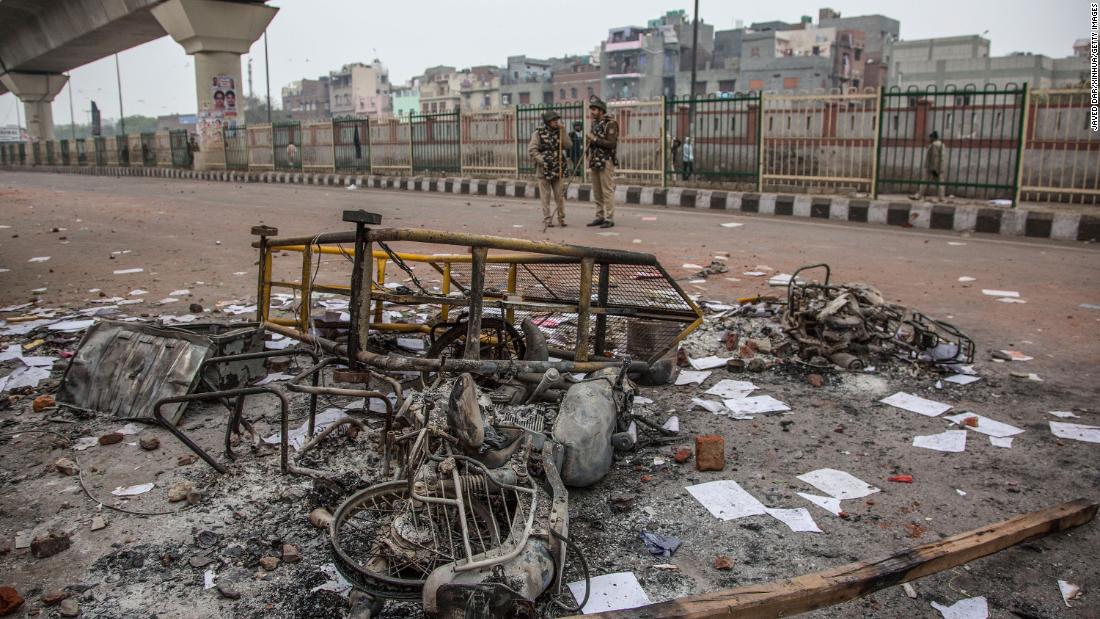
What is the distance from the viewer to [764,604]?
1.91 m

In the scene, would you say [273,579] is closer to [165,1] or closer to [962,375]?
[962,375]

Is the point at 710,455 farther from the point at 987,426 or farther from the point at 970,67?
the point at 970,67

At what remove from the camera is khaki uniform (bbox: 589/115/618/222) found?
32.4 feet

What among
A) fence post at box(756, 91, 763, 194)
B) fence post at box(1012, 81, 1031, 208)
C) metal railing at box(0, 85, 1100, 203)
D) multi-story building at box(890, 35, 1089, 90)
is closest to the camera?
fence post at box(1012, 81, 1031, 208)

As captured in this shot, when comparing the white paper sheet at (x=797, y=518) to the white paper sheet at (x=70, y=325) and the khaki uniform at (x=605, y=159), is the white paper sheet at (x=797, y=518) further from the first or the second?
the khaki uniform at (x=605, y=159)

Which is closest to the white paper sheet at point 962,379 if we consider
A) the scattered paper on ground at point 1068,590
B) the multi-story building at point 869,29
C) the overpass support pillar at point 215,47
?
the scattered paper on ground at point 1068,590

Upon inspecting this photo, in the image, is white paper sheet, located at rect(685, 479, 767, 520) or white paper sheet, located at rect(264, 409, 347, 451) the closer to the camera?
white paper sheet, located at rect(685, 479, 767, 520)

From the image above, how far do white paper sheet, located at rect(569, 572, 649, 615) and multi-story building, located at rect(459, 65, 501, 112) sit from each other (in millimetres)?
91276

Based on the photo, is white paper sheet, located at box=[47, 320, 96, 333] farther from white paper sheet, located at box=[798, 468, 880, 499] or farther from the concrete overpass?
the concrete overpass

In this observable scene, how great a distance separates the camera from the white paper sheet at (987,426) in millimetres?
3295

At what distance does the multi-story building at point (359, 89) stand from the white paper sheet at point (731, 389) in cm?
10186

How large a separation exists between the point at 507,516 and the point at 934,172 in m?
12.0

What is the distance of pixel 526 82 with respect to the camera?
89625mm

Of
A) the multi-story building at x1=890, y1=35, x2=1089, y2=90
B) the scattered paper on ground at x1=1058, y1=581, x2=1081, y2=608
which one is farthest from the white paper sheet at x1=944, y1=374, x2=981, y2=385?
the multi-story building at x1=890, y1=35, x2=1089, y2=90
